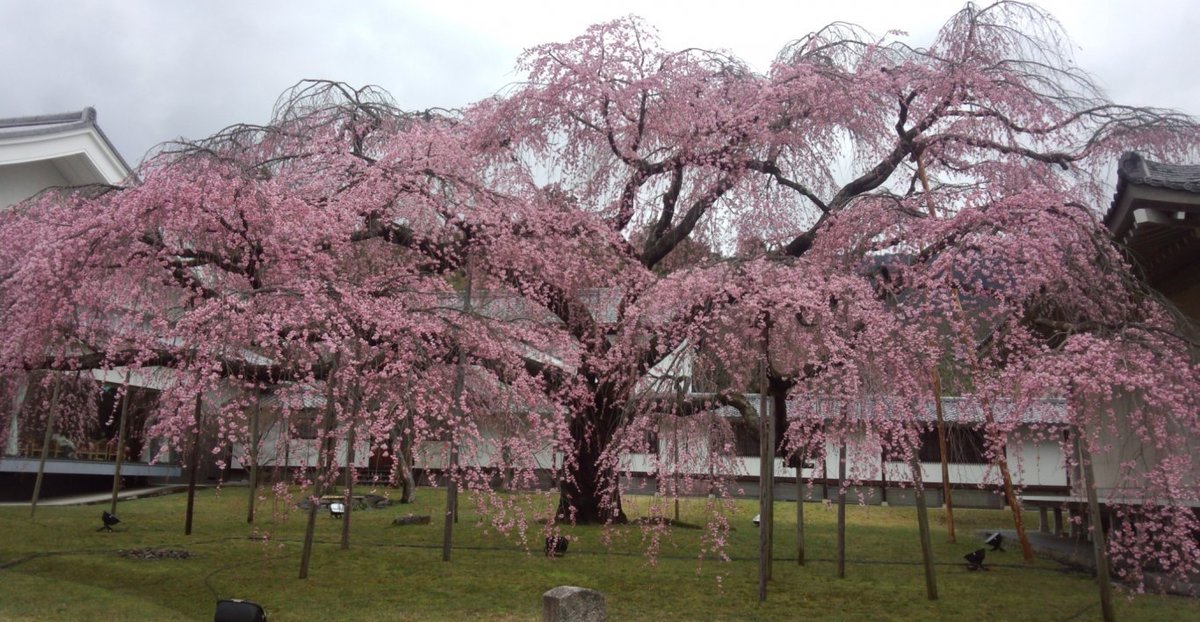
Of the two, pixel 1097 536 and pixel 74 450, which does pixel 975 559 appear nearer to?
pixel 1097 536

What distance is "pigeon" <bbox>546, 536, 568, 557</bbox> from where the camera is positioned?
11.3 m

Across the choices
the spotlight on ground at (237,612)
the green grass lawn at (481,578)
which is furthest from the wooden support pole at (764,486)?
the spotlight on ground at (237,612)

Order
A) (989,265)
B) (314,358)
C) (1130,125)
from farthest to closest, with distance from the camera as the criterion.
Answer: (1130,125) → (989,265) → (314,358)

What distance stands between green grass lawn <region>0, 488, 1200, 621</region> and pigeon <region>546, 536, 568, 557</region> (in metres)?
0.14

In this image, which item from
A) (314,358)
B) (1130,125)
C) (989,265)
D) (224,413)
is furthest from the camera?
(1130,125)

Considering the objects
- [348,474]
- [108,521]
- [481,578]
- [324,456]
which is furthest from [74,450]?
[481,578]

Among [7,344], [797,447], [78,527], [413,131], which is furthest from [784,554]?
[78,527]

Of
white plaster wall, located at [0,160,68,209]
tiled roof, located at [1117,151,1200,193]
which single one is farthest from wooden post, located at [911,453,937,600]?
white plaster wall, located at [0,160,68,209]

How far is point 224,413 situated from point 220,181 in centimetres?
287

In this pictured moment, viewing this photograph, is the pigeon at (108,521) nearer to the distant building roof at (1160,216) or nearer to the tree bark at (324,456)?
the tree bark at (324,456)

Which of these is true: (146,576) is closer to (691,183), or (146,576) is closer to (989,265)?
(691,183)

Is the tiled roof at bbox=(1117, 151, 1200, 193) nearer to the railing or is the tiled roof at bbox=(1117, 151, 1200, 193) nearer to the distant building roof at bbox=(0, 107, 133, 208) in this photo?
the distant building roof at bbox=(0, 107, 133, 208)

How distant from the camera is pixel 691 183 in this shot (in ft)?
45.2

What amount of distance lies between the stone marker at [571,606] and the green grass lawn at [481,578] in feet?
11.7
